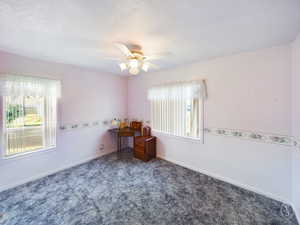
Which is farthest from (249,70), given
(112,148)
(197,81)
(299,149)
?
(112,148)

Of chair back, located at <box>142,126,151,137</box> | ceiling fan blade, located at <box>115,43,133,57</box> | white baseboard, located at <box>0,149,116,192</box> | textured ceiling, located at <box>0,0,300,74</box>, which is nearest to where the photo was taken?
textured ceiling, located at <box>0,0,300,74</box>

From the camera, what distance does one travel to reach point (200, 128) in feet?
8.87

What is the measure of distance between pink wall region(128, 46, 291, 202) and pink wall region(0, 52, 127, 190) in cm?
205

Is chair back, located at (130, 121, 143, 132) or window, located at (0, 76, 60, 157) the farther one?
chair back, located at (130, 121, 143, 132)

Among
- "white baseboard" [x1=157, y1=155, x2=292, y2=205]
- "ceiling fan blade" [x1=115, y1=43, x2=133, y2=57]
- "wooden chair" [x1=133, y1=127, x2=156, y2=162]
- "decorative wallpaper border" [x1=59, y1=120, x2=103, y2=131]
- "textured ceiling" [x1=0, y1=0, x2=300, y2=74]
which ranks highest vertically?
"textured ceiling" [x1=0, y1=0, x2=300, y2=74]

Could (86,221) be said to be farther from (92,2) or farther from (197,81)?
(197,81)

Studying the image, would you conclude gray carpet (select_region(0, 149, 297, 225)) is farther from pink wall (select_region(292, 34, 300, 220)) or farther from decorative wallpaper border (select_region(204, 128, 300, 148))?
decorative wallpaper border (select_region(204, 128, 300, 148))

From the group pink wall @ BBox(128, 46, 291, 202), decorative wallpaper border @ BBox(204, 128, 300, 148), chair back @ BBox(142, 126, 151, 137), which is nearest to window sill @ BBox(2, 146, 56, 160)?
chair back @ BBox(142, 126, 151, 137)

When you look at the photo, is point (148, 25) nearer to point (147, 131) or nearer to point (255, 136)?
point (255, 136)

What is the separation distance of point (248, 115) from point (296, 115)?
534 millimetres

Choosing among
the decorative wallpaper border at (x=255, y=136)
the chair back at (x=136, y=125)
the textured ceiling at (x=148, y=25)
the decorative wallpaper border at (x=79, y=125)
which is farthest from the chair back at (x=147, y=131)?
the textured ceiling at (x=148, y=25)

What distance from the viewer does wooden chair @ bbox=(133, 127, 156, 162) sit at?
10.5 ft

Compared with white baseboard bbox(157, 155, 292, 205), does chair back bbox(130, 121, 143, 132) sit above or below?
above

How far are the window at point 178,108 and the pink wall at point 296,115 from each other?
1213 mm
